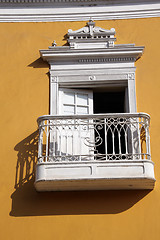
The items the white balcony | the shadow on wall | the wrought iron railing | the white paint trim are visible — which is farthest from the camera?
the white paint trim

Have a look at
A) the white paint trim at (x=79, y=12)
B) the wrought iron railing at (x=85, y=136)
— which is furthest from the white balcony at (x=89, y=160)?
the white paint trim at (x=79, y=12)

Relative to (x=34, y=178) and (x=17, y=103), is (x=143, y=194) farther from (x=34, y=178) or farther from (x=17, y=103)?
(x=17, y=103)

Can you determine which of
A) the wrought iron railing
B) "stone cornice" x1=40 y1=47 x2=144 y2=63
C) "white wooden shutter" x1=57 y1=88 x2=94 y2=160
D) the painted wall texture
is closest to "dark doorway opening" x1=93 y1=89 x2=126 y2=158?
"white wooden shutter" x1=57 y1=88 x2=94 y2=160

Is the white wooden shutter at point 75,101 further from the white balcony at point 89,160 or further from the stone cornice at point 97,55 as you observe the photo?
the stone cornice at point 97,55

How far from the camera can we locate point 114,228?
7.44 metres

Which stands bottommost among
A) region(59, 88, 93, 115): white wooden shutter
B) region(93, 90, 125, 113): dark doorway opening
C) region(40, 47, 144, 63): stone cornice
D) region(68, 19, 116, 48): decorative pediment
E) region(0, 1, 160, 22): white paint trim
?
region(59, 88, 93, 115): white wooden shutter

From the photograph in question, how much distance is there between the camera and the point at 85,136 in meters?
8.48

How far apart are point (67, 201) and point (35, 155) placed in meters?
1.05

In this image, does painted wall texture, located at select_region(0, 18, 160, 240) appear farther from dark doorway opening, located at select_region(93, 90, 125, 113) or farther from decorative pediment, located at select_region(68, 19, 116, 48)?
dark doorway opening, located at select_region(93, 90, 125, 113)

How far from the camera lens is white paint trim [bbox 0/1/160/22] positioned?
941 centimetres

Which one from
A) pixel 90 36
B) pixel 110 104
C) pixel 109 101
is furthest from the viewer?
pixel 110 104

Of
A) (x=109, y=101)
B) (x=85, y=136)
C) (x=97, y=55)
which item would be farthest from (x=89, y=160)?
(x=109, y=101)

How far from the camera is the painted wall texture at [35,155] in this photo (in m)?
7.47

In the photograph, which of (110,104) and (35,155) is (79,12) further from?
(35,155)
